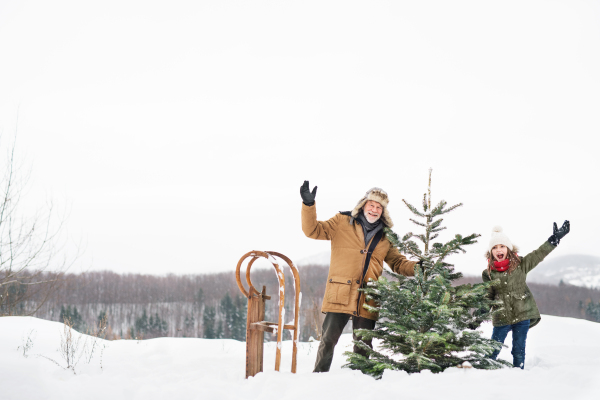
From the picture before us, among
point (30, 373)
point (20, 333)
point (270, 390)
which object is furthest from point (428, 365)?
point (20, 333)

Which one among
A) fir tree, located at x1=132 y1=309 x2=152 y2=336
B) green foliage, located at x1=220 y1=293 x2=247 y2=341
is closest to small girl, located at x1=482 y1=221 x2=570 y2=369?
green foliage, located at x1=220 y1=293 x2=247 y2=341

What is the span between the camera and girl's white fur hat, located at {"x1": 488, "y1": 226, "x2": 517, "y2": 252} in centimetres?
465

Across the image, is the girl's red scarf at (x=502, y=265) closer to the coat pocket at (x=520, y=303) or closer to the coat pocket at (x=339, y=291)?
the coat pocket at (x=520, y=303)

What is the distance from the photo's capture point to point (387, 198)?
14.9 ft

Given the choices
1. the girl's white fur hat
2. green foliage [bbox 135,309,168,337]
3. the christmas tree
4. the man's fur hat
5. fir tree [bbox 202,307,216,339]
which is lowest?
green foliage [bbox 135,309,168,337]

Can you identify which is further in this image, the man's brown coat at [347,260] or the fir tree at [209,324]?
the fir tree at [209,324]

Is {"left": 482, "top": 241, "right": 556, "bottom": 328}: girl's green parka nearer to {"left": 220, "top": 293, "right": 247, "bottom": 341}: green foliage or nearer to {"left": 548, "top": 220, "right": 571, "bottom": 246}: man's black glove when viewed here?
{"left": 548, "top": 220, "right": 571, "bottom": 246}: man's black glove

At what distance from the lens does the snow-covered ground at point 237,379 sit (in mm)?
3293

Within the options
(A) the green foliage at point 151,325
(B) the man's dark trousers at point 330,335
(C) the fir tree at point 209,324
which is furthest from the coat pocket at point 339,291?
(A) the green foliage at point 151,325

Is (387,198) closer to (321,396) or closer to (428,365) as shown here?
(428,365)

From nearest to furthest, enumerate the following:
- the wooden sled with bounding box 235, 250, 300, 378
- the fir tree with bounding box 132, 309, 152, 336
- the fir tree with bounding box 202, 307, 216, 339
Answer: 1. the wooden sled with bounding box 235, 250, 300, 378
2. the fir tree with bounding box 202, 307, 216, 339
3. the fir tree with bounding box 132, 309, 152, 336

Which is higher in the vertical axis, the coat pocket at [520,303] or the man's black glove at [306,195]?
the man's black glove at [306,195]

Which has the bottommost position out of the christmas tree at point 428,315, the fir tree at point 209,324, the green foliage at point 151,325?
the green foliage at point 151,325

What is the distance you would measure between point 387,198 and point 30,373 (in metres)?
4.11
